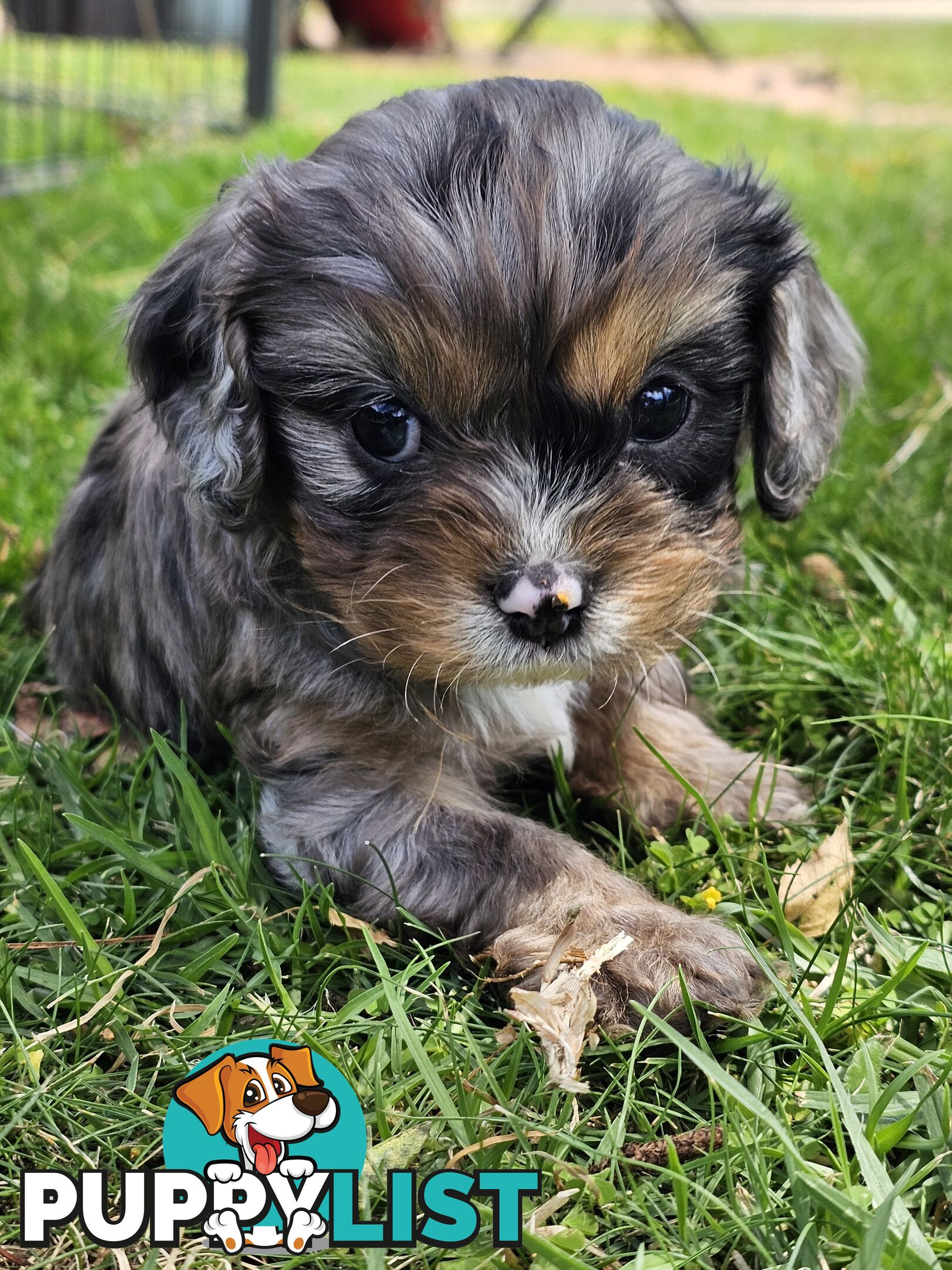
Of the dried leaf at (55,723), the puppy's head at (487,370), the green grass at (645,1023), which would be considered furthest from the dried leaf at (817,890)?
the dried leaf at (55,723)

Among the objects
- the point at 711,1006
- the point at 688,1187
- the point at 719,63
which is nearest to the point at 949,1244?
the point at 688,1187

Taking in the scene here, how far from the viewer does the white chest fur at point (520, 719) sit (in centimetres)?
286

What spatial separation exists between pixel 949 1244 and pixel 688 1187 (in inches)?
15.1

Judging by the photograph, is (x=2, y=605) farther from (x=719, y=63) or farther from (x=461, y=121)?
(x=719, y=63)

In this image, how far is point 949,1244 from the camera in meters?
1.85

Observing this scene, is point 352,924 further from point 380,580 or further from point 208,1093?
point 380,580

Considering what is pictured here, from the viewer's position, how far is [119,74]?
10055mm

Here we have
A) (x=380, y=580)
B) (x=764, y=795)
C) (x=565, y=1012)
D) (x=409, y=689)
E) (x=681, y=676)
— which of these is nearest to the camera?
(x=565, y=1012)

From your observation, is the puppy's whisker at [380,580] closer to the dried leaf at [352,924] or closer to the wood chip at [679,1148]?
the dried leaf at [352,924]

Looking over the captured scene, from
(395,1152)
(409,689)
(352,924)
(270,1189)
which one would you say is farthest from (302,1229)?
(409,689)

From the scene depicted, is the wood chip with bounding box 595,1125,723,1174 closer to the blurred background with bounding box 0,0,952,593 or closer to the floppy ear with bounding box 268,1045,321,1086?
the floppy ear with bounding box 268,1045,321,1086

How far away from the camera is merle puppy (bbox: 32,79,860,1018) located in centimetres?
235

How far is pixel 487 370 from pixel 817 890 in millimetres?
1277

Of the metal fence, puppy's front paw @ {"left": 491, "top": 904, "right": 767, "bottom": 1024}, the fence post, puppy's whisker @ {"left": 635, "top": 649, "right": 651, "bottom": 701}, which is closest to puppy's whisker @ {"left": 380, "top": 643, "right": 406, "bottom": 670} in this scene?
puppy's whisker @ {"left": 635, "top": 649, "right": 651, "bottom": 701}
